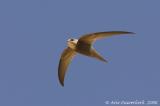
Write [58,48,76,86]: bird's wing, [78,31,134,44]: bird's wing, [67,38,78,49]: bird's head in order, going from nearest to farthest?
[78,31,134,44]: bird's wing, [67,38,78,49]: bird's head, [58,48,76,86]: bird's wing

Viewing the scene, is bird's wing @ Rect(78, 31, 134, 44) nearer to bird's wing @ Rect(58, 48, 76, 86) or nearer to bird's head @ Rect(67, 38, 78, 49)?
bird's head @ Rect(67, 38, 78, 49)

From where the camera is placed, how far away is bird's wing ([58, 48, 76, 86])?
14642mm

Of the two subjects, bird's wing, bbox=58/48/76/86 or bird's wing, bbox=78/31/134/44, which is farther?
bird's wing, bbox=58/48/76/86

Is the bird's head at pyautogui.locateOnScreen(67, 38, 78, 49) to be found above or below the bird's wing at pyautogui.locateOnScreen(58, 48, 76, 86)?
above

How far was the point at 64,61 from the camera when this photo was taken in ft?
48.6

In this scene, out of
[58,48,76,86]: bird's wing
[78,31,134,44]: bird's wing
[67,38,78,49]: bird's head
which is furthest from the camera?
[58,48,76,86]: bird's wing

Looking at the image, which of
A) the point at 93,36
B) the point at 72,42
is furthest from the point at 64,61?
the point at 93,36

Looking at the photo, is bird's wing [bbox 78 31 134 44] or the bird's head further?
the bird's head

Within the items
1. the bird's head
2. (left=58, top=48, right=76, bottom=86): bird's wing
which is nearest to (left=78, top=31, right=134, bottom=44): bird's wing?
the bird's head

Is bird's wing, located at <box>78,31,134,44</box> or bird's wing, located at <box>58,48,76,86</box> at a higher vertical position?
bird's wing, located at <box>78,31,134,44</box>

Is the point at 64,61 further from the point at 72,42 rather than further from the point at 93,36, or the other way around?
the point at 93,36

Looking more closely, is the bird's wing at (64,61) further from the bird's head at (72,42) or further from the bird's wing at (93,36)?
the bird's wing at (93,36)

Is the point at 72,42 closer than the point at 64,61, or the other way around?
the point at 72,42

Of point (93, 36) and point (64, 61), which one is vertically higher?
point (93, 36)
